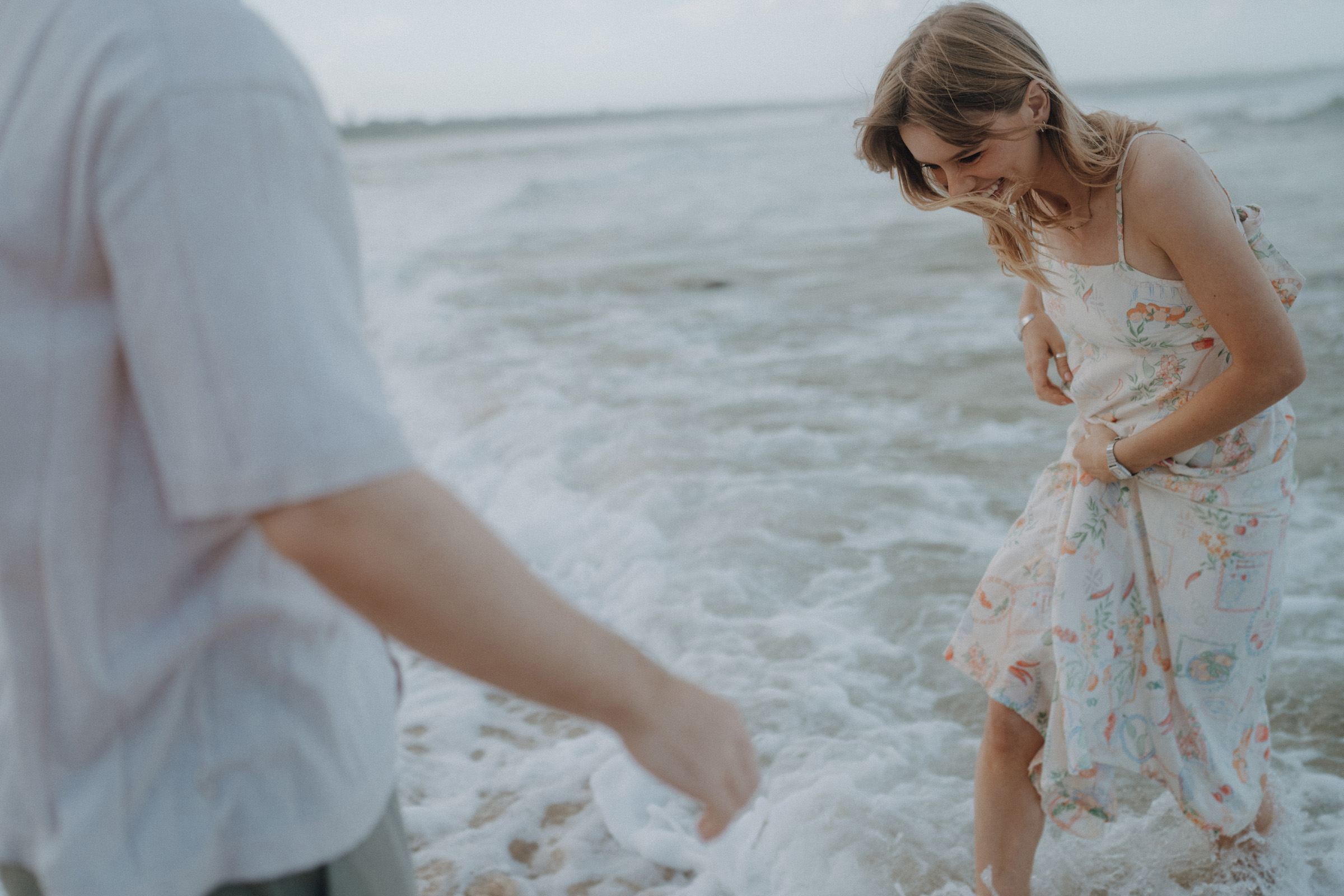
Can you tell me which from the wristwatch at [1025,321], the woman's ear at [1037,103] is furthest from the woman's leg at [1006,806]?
the woman's ear at [1037,103]

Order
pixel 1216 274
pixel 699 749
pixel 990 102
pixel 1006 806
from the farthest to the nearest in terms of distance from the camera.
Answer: pixel 1006 806, pixel 990 102, pixel 1216 274, pixel 699 749

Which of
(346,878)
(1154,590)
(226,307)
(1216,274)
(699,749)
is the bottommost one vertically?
(1154,590)

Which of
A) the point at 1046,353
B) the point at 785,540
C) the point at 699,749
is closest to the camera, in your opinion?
the point at 699,749

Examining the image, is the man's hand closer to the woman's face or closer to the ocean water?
the woman's face

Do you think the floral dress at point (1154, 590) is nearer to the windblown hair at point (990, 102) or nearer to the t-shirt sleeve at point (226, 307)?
the windblown hair at point (990, 102)

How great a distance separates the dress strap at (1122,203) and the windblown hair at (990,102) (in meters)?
0.01

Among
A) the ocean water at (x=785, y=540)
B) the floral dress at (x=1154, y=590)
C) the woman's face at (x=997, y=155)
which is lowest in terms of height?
the ocean water at (x=785, y=540)

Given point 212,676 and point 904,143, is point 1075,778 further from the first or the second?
point 212,676

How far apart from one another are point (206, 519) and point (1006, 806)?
203cm

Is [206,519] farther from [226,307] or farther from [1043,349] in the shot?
[1043,349]

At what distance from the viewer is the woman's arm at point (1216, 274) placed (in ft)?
5.98

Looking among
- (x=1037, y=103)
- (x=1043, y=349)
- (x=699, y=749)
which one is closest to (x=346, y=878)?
(x=699, y=749)

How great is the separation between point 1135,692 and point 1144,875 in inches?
31.9

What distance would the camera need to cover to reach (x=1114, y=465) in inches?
81.4
